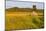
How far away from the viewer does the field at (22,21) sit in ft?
3.33

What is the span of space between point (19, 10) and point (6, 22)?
0.21 metres

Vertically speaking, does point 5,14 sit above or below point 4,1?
below

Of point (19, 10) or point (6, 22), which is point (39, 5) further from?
point (6, 22)

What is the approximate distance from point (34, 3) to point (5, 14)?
373 mm

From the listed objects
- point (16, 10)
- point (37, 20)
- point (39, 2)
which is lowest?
point (37, 20)

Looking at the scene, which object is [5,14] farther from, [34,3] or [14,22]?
[34,3]

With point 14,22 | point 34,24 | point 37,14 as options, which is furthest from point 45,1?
point 14,22

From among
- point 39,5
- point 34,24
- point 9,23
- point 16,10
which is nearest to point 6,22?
point 9,23

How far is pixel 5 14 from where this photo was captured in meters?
1.01

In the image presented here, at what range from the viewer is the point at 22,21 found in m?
1.04

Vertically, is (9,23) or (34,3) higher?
(34,3)

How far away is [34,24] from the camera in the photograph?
105cm

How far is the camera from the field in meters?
1.01
